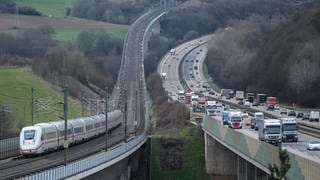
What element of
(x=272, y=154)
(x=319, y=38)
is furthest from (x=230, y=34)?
(x=272, y=154)

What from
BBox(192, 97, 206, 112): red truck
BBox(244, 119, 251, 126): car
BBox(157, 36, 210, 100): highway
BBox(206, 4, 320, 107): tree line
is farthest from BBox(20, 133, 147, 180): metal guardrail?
BBox(157, 36, 210, 100): highway

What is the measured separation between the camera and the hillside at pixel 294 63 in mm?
105812

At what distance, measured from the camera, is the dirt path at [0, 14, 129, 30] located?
557 ft

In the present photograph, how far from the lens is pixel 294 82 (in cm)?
10719

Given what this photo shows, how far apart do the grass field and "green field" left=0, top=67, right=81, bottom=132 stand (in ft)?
39.4

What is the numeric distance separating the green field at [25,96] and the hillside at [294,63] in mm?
25912

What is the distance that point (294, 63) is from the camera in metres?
112

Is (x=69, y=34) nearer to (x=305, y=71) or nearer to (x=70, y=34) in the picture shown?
(x=70, y=34)

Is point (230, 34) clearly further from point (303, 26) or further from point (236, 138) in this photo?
point (236, 138)

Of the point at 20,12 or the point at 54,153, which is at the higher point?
the point at 20,12

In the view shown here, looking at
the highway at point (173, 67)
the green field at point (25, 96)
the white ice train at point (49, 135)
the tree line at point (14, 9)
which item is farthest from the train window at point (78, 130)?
the tree line at point (14, 9)

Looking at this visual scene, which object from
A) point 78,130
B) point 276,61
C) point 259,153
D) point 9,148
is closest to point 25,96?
point 78,130

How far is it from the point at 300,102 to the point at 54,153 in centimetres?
5602

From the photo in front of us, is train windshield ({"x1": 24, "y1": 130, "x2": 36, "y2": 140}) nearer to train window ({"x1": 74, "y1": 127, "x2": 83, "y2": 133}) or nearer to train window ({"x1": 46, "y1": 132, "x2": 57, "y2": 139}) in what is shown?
train window ({"x1": 46, "y1": 132, "x2": 57, "y2": 139})
